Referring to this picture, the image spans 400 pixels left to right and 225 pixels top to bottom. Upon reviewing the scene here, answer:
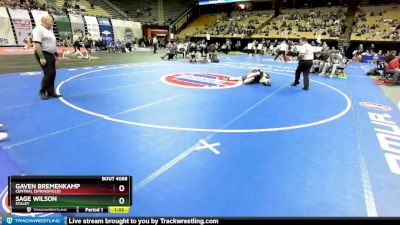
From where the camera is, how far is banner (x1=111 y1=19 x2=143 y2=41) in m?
35.8

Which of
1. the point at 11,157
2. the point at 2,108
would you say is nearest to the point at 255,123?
the point at 11,157

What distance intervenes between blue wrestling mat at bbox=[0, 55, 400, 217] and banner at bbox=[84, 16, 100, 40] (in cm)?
2639

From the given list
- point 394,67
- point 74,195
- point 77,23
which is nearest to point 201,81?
point 394,67

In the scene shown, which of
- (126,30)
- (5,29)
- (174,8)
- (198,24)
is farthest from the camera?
(174,8)

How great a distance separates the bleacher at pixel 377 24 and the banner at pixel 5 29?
30.7m

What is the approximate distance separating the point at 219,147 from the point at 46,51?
16.3 feet

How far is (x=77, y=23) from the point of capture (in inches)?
1247

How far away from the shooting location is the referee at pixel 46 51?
6.68 m

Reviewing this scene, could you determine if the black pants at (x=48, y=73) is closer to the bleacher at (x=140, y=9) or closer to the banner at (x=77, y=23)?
the banner at (x=77, y=23)

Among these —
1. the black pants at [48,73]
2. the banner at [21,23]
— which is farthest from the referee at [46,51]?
the banner at [21,23]

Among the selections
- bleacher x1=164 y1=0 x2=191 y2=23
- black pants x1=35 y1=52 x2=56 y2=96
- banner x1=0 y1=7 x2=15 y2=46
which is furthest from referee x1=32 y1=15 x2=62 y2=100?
bleacher x1=164 y1=0 x2=191 y2=23

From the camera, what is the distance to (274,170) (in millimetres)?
3789

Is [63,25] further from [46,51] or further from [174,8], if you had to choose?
[46,51]
